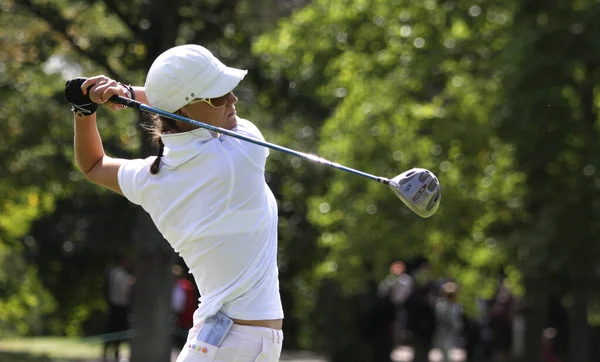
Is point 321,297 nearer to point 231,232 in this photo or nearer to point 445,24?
→ point 445,24

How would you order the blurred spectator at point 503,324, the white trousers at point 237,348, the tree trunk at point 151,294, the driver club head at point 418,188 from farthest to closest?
1. the blurred spectator at point 503,324
2. the tree trunk at point 151,294
3. the driver club head at point 418,188
4. the white trousers at point 237,348

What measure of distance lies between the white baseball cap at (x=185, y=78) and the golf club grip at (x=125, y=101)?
87 millimetres

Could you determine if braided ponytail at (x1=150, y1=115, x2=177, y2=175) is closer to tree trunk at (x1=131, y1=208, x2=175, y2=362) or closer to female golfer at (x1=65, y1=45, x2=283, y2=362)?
female golfer at (x1=65, y1=45, x2=283, y2=362)

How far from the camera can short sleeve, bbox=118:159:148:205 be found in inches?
181

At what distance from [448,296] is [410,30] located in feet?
13.8

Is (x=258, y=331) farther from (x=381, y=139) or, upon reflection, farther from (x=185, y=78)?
(x=381, y=139)

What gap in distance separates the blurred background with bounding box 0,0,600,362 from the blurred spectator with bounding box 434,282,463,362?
48 millimetres

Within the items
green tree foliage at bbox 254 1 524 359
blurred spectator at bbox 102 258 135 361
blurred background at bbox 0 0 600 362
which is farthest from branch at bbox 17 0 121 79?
blurred spectator at bbox 102 258 135 361

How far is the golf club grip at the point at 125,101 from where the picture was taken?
4582 millimetres

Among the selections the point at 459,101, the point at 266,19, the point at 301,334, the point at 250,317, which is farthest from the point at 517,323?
the point at 250,317

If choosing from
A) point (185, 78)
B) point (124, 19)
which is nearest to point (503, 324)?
point (124, 19)

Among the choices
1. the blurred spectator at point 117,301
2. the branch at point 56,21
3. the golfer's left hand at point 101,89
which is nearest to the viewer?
the golfer's left hand at point 101,89

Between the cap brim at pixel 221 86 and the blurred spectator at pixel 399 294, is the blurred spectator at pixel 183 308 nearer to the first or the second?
the blurred spectator at pixel 399 294

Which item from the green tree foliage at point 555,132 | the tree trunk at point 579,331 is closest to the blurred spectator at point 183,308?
the green tree foliage at point 555,132
